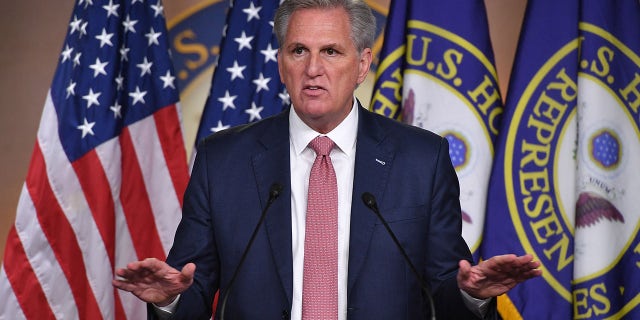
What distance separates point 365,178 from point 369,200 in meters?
0.17

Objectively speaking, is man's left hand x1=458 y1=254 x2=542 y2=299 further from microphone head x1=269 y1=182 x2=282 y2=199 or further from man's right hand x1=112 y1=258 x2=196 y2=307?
man's right hand x1=112 y1=258 x2=196 y2=307

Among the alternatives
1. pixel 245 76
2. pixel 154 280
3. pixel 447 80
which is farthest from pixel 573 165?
pixel 154 280

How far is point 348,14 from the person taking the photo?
2104mm

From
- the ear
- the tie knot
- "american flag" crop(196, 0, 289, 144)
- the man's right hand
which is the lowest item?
the man's right hand

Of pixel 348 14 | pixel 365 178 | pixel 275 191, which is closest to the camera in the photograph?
pixel 275 191

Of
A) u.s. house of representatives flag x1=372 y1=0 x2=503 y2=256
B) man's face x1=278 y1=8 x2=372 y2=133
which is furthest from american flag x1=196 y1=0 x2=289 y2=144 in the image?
man's face x1=278 y1=8 x2=372 y2=133

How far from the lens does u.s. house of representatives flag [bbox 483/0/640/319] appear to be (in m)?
3.60

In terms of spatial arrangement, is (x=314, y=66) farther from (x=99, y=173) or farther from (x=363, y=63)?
(x=99, y=173)

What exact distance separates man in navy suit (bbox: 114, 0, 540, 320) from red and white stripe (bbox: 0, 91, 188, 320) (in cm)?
173

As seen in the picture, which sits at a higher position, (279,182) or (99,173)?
(99,173)

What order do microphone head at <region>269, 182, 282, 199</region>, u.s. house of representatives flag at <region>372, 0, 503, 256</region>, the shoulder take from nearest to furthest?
microphone head at <region>269, 182, 282, 199</region> → the shoulder → u.s. house of representatives flag at <region>372, 0, 503, 256</region>

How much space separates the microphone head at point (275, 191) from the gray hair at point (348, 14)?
471 mm

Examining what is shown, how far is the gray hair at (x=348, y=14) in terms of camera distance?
2.09 meters

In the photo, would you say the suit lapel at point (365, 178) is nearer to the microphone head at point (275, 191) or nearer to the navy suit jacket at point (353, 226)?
the navy suit jacket at point (353, 226)
